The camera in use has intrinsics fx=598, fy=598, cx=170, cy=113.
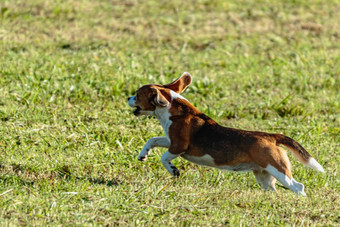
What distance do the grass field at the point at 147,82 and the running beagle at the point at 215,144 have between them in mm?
283

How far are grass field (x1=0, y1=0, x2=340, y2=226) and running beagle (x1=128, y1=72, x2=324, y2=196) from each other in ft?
0.93

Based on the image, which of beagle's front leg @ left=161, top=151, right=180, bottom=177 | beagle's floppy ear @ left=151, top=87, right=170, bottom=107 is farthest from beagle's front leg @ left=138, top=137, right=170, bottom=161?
beagle's floppy ear @ left=151, top=87, right=170, bottom=107

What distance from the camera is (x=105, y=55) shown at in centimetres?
1212

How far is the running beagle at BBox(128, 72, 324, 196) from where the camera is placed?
627cm

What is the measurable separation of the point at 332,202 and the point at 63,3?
10.1 meters

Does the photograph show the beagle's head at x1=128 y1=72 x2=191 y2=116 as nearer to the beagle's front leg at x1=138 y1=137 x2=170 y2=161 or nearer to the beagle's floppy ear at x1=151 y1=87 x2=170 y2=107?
the beagle's floppy ear at x1=151 y1=87 x2=170 y2=107

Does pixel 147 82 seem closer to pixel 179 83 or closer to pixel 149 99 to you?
pixel 179 83

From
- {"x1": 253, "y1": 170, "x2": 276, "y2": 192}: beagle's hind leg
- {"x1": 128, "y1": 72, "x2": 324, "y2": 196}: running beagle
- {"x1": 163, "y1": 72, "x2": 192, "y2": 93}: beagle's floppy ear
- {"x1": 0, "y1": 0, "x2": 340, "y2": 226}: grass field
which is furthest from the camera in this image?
{"x1": 163, "y1": 72, "x2": 192, "y2": 93}: beagle's floppy ear

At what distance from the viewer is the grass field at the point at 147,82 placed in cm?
588

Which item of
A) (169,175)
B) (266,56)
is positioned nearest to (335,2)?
(266,56)

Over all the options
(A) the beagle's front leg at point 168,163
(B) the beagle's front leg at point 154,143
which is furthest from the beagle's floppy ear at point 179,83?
(A) the beagle's front leg at point 168,163

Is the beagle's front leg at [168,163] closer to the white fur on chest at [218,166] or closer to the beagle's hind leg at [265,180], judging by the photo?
the white fur on chest at [218,166]

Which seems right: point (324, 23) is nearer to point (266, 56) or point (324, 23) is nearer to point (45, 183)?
point (266, 56)

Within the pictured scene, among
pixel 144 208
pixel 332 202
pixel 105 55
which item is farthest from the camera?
pixel 105 55
